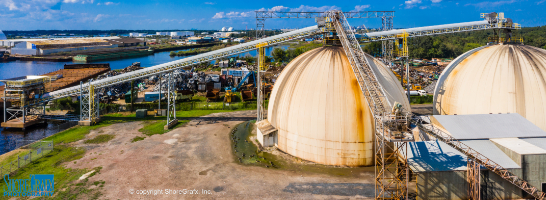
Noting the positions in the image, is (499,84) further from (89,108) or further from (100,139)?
(89,108)

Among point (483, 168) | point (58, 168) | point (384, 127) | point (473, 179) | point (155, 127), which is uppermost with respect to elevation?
point (384, 127)

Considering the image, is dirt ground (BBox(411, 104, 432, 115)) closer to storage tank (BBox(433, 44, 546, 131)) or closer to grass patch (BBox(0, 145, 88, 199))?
storage tank (BBox(433, 44, 546, 131))

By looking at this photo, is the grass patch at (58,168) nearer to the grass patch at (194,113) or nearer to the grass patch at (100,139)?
the grass patch at (100,139)

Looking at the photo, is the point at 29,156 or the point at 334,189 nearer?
the point at 334,189

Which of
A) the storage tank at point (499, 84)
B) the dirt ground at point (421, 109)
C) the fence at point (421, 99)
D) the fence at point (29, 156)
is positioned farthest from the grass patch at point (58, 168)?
the fence at point (421, 99)

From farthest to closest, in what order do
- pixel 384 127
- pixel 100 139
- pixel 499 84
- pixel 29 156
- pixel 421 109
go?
pixel 421 109 → pixel 100 139 → pixel 499 84 → pixel 29 156 → pixel 384 127

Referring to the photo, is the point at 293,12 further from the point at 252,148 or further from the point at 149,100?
the point at 149,100

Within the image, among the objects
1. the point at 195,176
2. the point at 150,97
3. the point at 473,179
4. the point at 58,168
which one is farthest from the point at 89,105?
→ the point at 473,179
